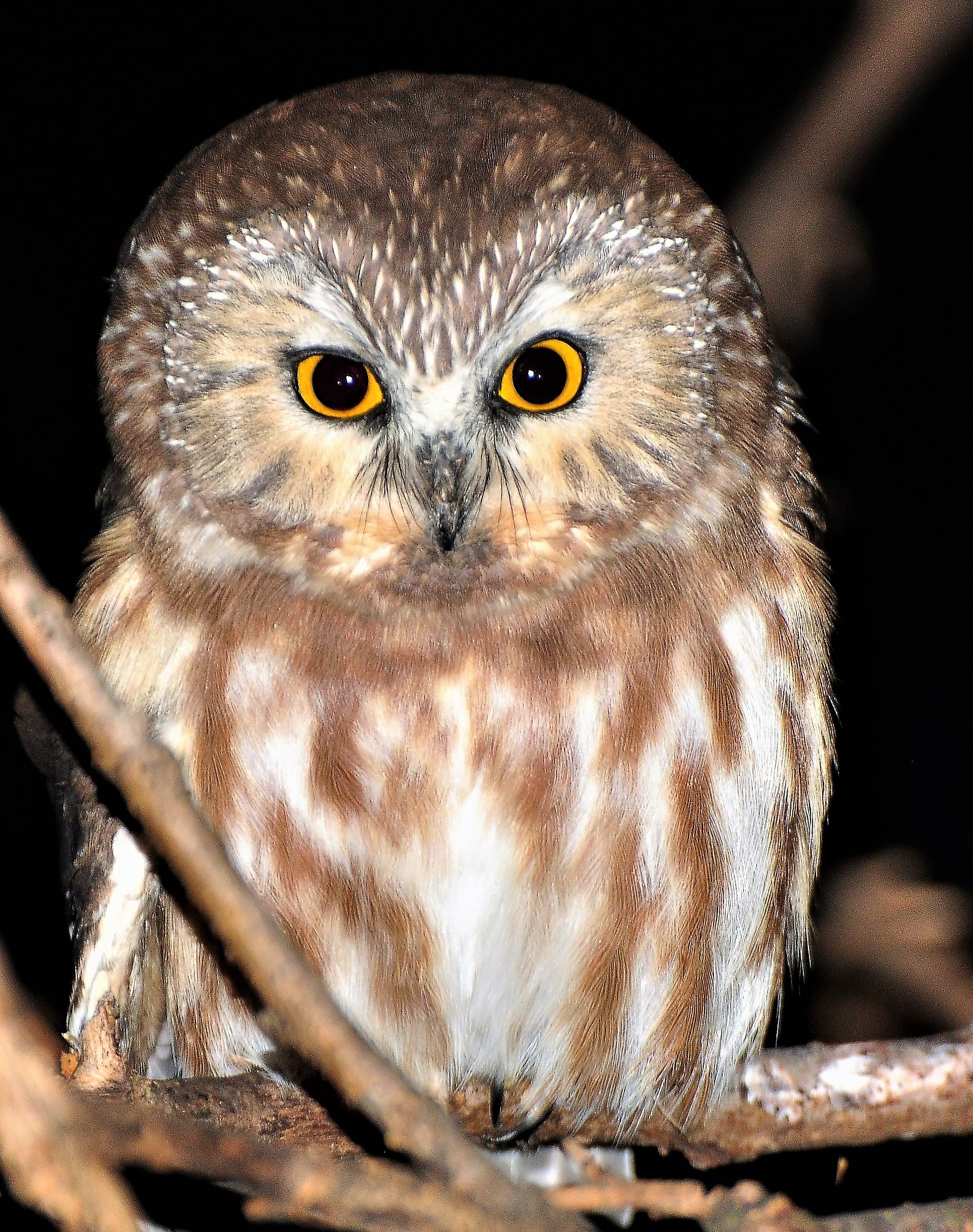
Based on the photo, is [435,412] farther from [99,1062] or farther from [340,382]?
[99,1062]

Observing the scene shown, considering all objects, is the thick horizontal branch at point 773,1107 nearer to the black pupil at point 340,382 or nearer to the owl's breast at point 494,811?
the owl's breast at point 494,811

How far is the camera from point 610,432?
2055mm

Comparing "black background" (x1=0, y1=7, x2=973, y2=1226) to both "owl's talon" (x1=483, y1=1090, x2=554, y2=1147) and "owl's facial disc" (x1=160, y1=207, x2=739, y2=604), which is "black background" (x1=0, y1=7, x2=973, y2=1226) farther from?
A: "owl's facial disc" (x1=160, y1=207, x2=739, y2=604)

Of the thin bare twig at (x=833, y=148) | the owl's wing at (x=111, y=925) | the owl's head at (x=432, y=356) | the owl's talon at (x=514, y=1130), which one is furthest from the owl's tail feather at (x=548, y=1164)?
the thin bare twig at (x=833, y=148)

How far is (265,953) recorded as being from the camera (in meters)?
0.80

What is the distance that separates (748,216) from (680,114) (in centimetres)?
56

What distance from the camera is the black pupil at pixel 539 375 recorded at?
1983mm

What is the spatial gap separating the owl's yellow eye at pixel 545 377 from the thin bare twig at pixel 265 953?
1.25 metres

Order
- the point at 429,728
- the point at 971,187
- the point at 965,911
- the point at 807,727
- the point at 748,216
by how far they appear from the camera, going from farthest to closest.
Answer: the point at 971,187 → the point at 965,911 → the point at 748,216 → the point at 807,727 → the point at 429,728

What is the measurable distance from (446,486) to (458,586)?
224mm

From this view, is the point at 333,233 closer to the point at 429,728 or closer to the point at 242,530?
the point at 242,530

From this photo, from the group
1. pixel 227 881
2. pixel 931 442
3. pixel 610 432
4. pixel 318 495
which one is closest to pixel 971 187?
pixel 931 442

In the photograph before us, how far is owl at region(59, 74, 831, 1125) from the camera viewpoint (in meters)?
1.99

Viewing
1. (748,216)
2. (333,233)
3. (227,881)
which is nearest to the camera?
(227,881)
